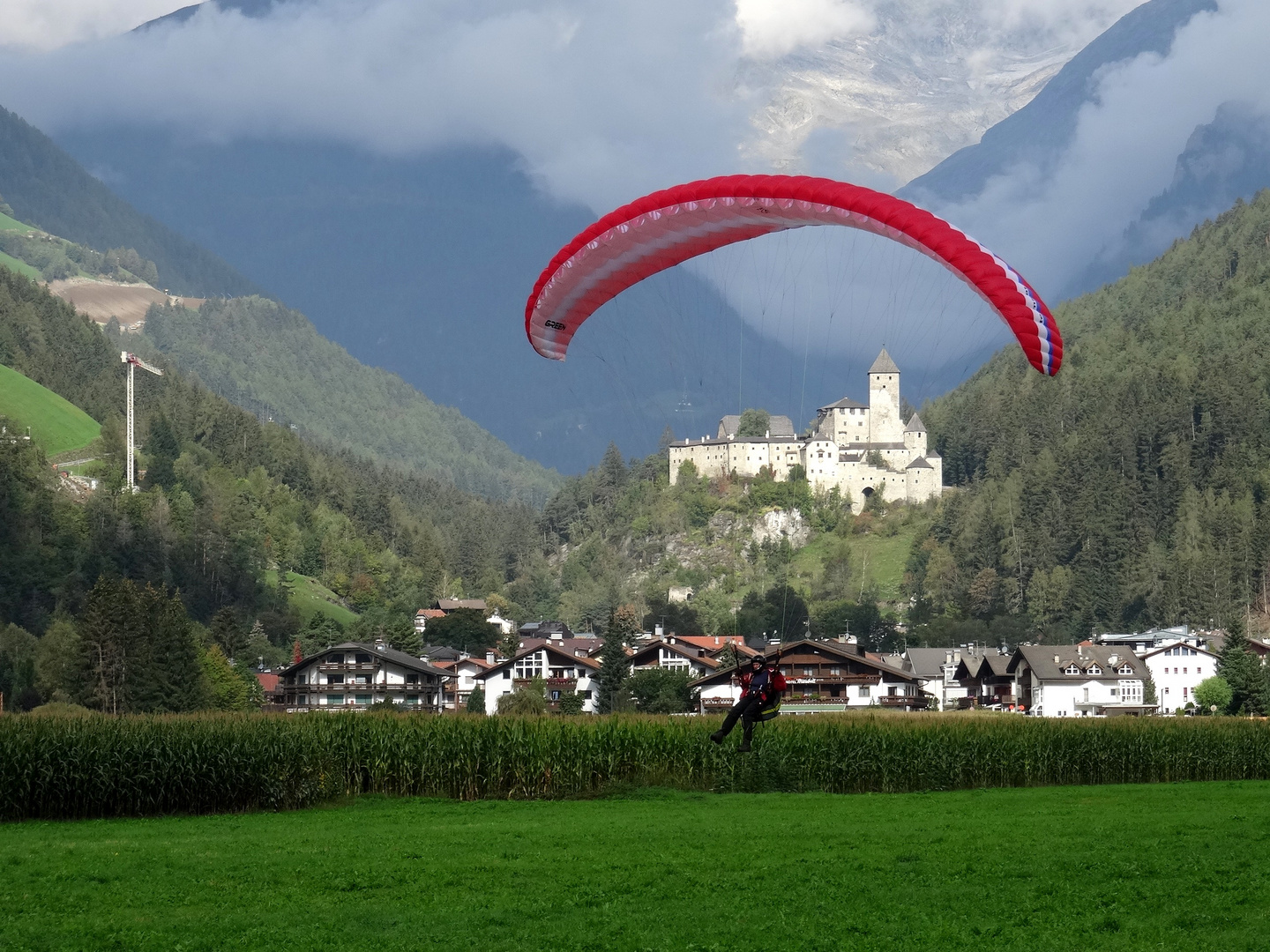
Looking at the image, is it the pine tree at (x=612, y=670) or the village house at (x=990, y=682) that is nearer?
the pine tree at (x=612, y=670)

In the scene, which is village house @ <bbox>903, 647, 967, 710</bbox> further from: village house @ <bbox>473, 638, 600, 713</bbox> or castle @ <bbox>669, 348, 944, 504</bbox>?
castle @ <bbox>669, 348, 944, 504</bbox>

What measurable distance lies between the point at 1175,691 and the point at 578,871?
90.0 meters

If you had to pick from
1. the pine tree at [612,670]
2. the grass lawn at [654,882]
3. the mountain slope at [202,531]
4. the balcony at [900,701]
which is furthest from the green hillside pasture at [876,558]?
the grass lawn at [654,882]

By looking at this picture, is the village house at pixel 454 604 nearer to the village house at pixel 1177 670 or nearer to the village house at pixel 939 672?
the village house at pixel 939 672

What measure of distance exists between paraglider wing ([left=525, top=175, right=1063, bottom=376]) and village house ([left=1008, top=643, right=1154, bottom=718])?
227 ft

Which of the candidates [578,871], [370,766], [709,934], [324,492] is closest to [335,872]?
[578,871]

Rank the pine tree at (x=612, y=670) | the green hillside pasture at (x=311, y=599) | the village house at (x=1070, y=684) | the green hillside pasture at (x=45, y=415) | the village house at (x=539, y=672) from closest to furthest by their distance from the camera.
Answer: the pine tree at (x=612, y=670) → the village house at (x=1070, y=684) → the village house at (x=539, y=672) → the green hillside pasture at (x=311, y=599) → the green hillside pasture at (x=45, y=415)

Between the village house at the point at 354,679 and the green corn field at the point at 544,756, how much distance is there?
52.9m

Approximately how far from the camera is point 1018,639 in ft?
475

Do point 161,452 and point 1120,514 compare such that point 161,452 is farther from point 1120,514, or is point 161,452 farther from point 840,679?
point 840,679

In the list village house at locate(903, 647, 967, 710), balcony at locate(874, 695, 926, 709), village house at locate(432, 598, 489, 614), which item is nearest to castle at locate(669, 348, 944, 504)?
village house at locate(432, 598, 489, 614)

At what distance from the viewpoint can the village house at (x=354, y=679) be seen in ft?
297

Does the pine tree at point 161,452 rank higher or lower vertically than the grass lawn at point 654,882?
higher

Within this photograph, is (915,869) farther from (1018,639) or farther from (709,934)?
(1018,639)
